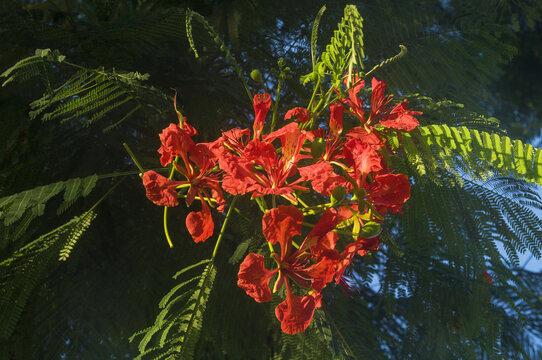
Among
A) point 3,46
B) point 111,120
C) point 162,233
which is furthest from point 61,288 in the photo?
point 3,46

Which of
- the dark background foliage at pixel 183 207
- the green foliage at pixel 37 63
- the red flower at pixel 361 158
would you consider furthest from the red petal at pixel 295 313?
the green foliage at pixel 37 63

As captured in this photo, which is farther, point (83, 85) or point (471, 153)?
point (83, 85)

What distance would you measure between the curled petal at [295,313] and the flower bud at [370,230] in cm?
16

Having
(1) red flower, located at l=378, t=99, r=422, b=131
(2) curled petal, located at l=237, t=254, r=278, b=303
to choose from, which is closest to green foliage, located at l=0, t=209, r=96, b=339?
(2) curled petal, located at l=237, t=254, r=278, b=303

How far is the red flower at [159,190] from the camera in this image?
841 mm

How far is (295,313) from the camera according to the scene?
2.69 ft

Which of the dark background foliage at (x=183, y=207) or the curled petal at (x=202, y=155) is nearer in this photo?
the curled petal at (x=202, y=155)

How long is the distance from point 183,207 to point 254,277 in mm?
662

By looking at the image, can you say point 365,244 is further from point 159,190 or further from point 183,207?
point 183,207

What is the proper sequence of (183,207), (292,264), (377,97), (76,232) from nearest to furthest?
1. (292,264)
2. (377,97)
3. (76,232)
4. (183,207)

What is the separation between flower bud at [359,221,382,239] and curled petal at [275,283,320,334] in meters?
0.16

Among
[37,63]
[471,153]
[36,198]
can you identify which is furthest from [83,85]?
[471,153]

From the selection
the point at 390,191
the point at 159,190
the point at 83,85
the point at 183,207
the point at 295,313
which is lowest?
the point at 295,313

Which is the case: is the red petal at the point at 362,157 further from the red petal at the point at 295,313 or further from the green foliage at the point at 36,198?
the green foliage at the point at 36,198
